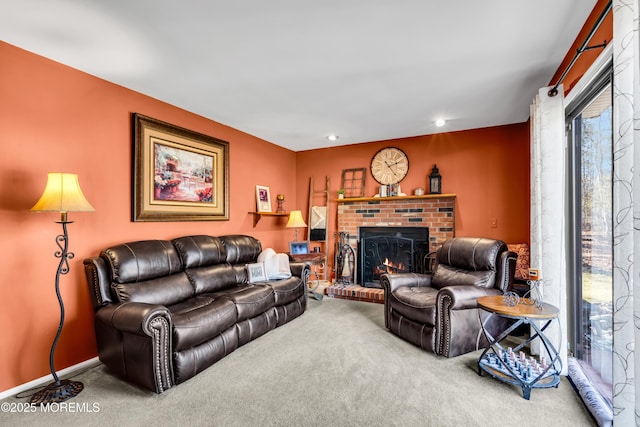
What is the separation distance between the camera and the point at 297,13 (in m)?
1.96

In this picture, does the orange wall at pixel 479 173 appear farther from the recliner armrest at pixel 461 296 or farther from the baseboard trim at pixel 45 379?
the baseboard trim at pixel 45 379

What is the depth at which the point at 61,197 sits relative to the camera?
2.21 meters

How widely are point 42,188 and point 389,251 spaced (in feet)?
14.3

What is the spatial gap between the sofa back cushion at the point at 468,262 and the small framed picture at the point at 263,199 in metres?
2.74

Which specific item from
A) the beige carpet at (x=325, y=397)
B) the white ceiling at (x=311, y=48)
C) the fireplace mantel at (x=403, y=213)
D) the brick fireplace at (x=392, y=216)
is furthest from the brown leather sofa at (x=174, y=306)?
the fireplace mantel at (x=403, y=213)

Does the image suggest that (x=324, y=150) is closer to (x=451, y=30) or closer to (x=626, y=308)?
(x=451, y=30)

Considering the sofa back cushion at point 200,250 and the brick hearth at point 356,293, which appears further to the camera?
the brick hearth at point 356,293

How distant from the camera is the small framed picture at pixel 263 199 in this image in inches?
192

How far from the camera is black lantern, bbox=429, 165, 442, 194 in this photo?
4.70m

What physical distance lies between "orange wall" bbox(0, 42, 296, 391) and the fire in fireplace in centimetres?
319

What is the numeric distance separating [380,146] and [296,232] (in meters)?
2.13

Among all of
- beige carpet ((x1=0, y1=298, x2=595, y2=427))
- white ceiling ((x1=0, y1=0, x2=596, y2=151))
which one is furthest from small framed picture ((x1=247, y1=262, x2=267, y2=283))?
white ceiling ((x1=0, y1=0, x2=596, y2=151))

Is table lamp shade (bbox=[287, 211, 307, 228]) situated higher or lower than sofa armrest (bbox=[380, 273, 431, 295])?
higher

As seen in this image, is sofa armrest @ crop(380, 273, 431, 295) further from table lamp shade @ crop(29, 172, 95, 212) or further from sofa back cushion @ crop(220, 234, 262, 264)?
table lamp shade @ crop(29, 172, 95, 212)
